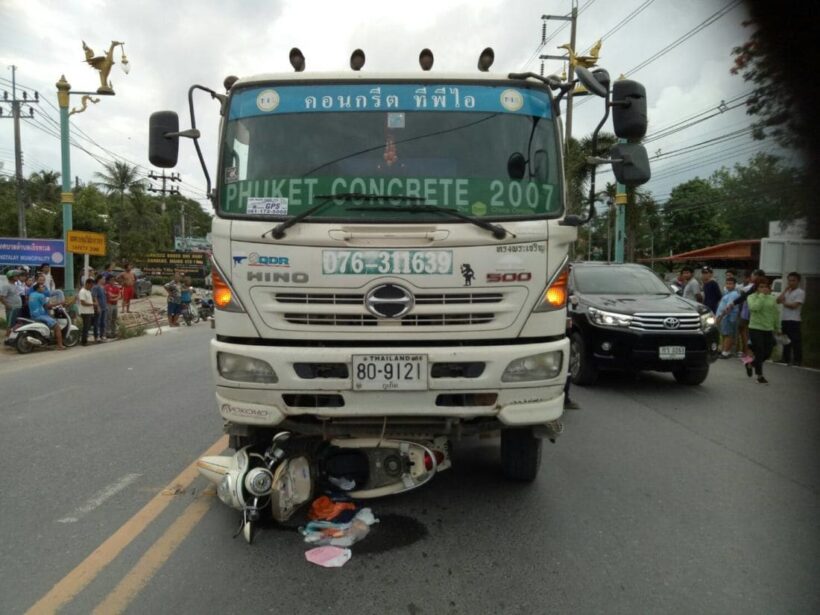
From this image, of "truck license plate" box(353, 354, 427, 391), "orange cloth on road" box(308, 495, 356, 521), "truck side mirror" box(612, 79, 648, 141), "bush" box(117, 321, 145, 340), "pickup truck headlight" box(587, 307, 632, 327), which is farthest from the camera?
"bush" box(117, 321, 145, 340)

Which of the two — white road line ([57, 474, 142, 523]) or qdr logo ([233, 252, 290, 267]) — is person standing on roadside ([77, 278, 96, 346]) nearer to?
white road line ([57, 474, 142, 523])

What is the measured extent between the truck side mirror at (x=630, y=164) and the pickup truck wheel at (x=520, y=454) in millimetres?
1843

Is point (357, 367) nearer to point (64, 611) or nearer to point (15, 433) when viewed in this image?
point (64, 611)

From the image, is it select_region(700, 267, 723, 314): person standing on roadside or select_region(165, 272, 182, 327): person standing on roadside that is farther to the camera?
select_region(165, 272, 182, 327): person standing on roadside

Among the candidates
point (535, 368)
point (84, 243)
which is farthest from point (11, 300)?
point (535, 368)

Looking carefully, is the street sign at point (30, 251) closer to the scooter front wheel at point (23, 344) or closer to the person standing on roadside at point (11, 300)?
the person standing on roadside at point (11, 300)

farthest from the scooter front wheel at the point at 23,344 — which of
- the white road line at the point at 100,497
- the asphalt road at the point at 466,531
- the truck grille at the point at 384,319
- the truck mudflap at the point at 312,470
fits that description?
the truck grille at the point at 384,319

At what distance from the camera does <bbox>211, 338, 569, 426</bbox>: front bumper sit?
341 centimetres

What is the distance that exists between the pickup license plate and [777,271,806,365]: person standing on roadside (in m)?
2.39

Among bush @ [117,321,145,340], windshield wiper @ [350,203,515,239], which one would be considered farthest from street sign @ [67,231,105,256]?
windshield wiper @ [350,203,515,239]

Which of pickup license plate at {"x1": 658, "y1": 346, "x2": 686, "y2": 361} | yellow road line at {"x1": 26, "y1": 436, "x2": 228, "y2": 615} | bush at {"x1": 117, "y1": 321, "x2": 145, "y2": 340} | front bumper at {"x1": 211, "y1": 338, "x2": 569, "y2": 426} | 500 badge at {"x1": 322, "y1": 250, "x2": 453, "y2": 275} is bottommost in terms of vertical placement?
bush at {"x1": 117, "y1": 321, "x2": 145, "y2": 340}

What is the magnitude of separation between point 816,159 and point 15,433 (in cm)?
674

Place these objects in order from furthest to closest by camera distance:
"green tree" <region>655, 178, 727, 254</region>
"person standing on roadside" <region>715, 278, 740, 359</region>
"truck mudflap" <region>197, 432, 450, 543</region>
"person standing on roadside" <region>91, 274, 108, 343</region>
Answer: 1. "green tree" <region>655, 178, 727, 254</region>
2. "person standing on roadside" <region>91, 274, 108, 343</region>
3. "person standing on roadside" <region>715, 278, 740, 359</region>
4. "truck mudflap" <region>197, 432, 450, 543</region>

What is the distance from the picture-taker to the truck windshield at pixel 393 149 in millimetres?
3605
